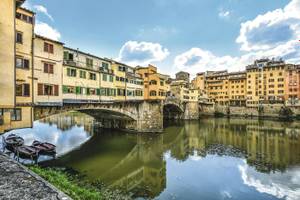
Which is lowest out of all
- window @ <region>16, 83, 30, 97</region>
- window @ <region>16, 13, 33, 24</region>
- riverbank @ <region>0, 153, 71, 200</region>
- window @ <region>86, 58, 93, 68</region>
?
riverbank @ <region>0, 153, 71, 200</region>

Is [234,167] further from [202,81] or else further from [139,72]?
[202,81]

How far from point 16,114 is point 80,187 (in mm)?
12030

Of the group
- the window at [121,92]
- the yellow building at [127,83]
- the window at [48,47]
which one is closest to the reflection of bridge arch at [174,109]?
the yellow building at [127,83]

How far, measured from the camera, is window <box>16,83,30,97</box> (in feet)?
70.5

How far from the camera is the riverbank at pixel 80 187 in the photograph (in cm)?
1271

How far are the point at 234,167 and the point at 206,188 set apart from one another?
822cm

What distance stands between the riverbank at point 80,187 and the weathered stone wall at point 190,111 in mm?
65054

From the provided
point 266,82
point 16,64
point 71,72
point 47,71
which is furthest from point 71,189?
point 266,82

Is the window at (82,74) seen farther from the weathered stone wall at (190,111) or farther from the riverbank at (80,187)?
the weathered stone wall at (190,111)

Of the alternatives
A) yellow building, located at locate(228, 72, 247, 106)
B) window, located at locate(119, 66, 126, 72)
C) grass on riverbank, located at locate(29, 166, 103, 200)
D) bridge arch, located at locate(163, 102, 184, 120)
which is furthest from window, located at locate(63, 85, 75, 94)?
yellow building, located at locate(228, 72, 247, 106)

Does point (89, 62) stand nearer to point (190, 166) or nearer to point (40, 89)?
point (40, 89)

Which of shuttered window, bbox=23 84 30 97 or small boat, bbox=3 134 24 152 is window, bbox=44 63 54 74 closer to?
shuttered window, bbox=23 84 30 97

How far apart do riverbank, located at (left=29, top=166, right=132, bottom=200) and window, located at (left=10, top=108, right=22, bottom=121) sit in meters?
7.02

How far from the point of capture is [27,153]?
71.1 ft
